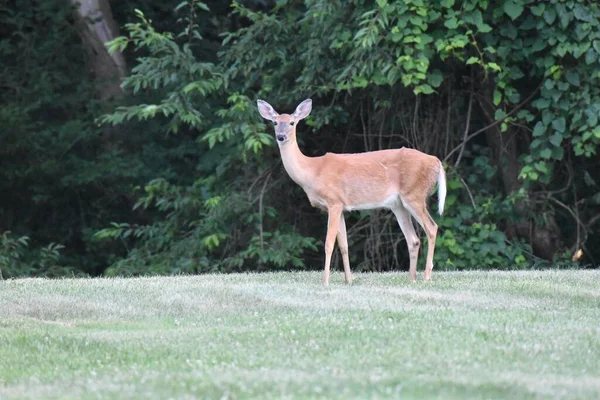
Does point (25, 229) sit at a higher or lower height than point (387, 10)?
lower

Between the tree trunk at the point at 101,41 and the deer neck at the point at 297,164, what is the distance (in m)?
7.63

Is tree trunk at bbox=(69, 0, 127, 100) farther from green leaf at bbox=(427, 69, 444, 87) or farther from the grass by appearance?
the grass

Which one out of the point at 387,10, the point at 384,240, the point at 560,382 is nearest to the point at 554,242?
the point at 384,240

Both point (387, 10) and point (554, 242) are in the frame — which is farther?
point (554, 242)

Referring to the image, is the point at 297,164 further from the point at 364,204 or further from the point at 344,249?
the point at 344,249

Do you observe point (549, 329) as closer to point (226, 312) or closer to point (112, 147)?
point (226, 312)

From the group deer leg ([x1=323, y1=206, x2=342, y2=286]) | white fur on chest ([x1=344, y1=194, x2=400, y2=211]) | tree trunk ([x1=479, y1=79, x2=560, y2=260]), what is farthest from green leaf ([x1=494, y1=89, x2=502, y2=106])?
deer leg ([x1=323, y1=206, x2=342, y2=286])

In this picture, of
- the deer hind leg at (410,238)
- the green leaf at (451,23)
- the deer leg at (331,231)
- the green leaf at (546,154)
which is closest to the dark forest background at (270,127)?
the green leaf at (451,23)

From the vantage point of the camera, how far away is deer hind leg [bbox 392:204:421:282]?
38.2ft

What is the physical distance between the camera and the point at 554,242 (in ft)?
52.9

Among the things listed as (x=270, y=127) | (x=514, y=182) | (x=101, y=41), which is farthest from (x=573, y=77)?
(x=101, y=41)

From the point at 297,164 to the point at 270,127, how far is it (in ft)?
16.6

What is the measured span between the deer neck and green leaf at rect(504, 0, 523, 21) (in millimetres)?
3885

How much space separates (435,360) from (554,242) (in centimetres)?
881
